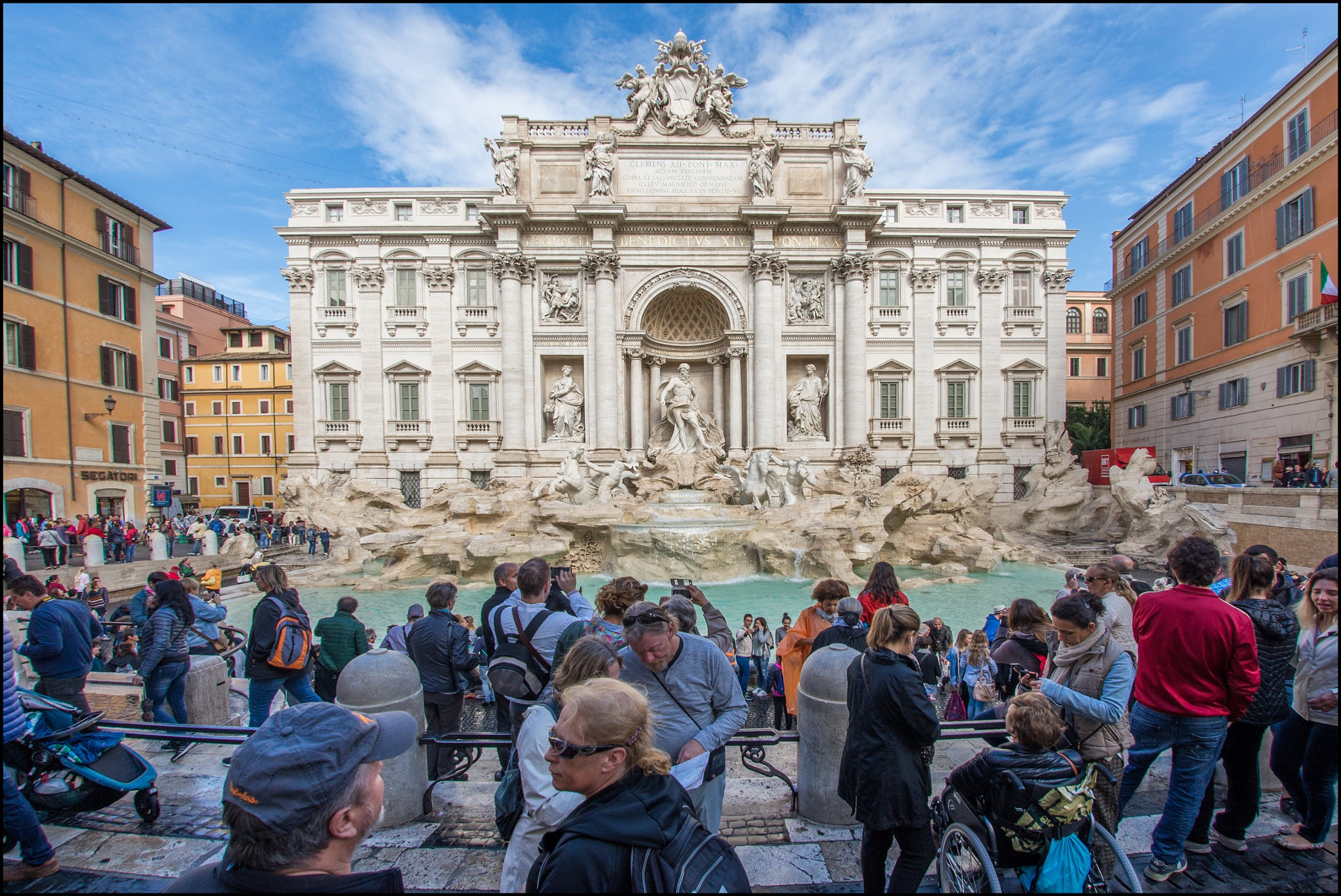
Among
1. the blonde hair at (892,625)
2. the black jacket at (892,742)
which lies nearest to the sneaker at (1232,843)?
the black jacket at (892,742)

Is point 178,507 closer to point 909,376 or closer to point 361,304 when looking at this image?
point 361,304

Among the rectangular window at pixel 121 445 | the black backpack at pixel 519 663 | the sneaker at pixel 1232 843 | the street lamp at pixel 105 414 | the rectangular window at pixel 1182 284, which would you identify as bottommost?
the sneaker at pixel 1232 843

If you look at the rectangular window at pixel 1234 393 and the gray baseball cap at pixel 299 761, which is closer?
the gray baseball cap at pixel 299 761

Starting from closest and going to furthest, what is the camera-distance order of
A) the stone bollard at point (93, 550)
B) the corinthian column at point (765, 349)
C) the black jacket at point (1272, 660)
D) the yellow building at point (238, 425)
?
the black jacket at point (1272, 660) < the stone bollard at point (93, 550) < the corinthian column at point (765, 349) < the yellow building at point (238, 425)

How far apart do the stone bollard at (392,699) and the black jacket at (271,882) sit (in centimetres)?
227

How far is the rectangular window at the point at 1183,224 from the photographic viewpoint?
21297mm

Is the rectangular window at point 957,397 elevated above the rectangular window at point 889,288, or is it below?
below

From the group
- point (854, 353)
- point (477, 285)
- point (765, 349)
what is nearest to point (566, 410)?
point (477, 285)

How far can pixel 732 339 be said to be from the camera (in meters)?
22.7

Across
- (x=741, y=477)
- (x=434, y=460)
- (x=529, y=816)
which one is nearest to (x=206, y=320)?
(x=434, y=460)

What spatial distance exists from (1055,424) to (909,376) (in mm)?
6235

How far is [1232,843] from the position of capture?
336cm

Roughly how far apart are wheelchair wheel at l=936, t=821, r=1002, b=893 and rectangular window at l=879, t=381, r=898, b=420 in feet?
73.4

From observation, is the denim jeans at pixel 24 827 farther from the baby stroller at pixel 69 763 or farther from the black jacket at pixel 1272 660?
the black jacket at pixel 1272 660
